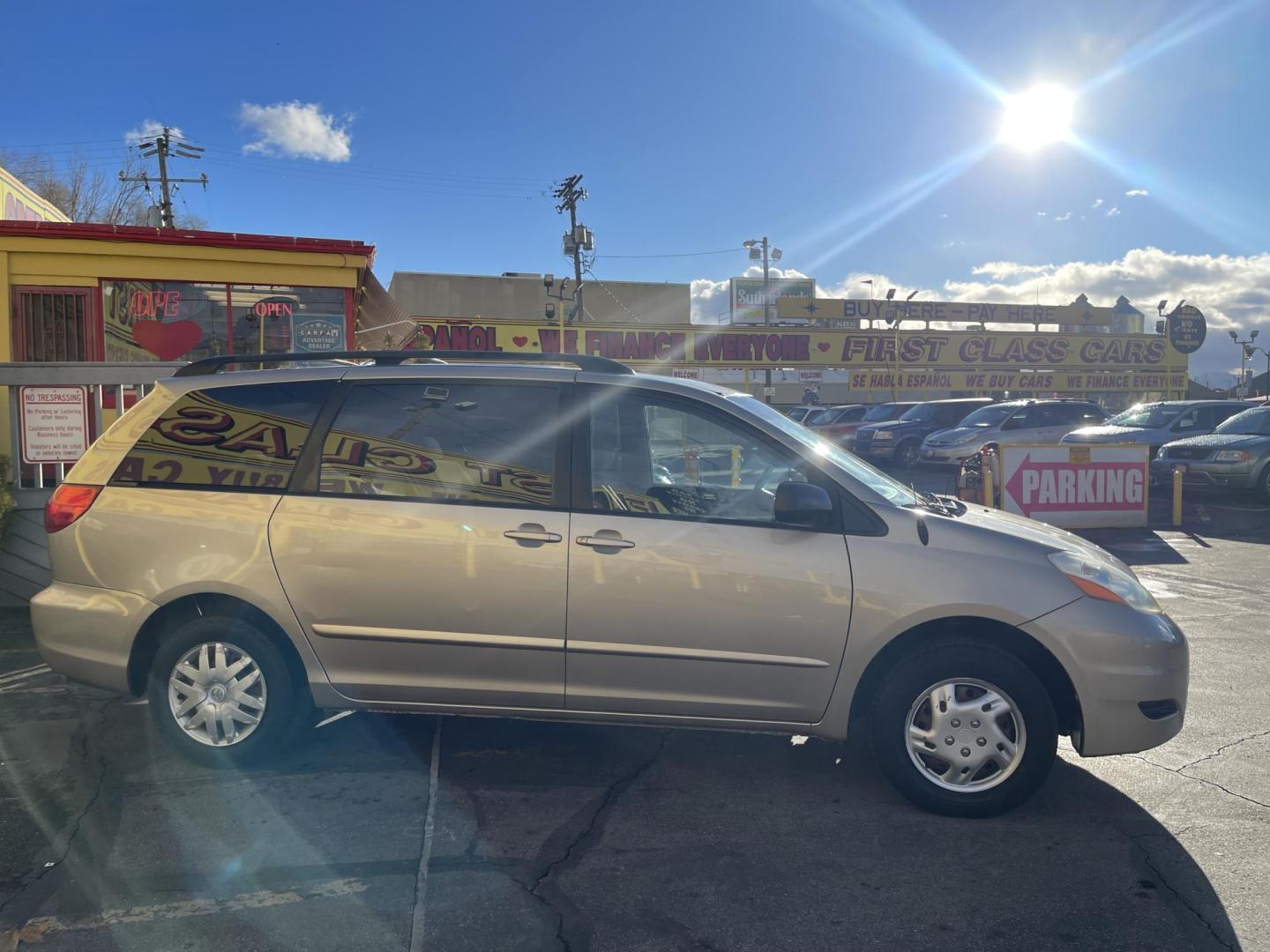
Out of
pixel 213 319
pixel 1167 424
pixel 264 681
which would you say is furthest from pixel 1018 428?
pixel 264 681

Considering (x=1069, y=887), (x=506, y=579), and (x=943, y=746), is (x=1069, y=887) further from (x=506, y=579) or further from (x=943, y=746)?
(x=506, y=579)

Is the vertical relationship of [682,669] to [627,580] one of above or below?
below

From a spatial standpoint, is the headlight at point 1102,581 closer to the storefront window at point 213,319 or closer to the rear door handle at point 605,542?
the rear door handle at point 605,542

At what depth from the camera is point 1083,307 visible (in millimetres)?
53000

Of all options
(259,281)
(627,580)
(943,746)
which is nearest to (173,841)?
(627,580)

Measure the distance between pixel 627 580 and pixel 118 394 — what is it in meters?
5.10

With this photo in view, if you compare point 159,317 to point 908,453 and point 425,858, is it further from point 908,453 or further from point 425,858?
point 908,453

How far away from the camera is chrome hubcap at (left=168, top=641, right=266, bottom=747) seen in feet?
13.5

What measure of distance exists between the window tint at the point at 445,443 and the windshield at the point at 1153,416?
16.0m

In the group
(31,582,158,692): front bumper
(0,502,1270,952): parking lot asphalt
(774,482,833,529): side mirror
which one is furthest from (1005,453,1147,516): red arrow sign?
(31,582,158,692): front bumper

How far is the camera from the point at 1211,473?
1356 centimetres

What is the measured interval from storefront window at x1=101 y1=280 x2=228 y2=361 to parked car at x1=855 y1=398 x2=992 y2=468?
1573 centimetres

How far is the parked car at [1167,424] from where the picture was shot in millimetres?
16047

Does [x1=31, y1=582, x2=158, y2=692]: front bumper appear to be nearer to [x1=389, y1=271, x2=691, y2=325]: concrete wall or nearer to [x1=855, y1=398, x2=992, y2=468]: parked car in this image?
[x1=855, y1=398, x2=992, y2=468]: parked car
